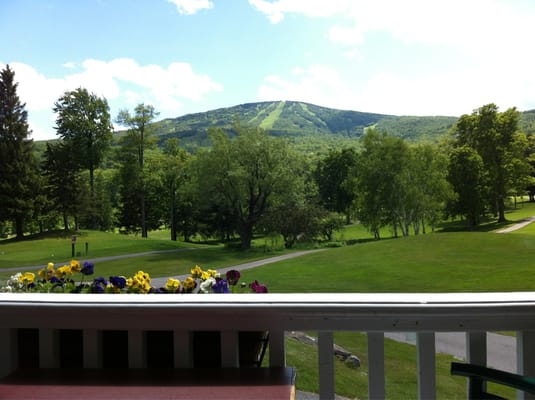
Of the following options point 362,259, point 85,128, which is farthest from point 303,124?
point 85,128

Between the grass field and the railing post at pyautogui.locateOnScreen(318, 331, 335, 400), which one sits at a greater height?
the railing post at pyautogui.locateOnScreen(318, 331, 335, 400)

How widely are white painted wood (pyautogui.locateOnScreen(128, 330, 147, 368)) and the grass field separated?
4.30m

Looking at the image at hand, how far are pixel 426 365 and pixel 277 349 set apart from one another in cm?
20

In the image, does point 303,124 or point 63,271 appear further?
point 303,124

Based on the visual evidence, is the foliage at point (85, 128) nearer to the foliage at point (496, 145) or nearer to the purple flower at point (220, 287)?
the purple flower at point (220, 287)

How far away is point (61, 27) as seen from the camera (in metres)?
5.76

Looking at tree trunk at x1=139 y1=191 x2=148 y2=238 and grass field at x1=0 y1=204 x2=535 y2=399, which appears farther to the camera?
tree trunk at x1=139 y1=191 x2=148 y2=238

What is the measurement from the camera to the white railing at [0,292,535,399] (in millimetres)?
554

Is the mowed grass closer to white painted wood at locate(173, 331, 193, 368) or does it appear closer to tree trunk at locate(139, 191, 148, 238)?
tree trunk at locate(139, 191, 148, 238)

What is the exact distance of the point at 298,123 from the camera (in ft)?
20.8

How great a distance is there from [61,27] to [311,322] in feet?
20.8

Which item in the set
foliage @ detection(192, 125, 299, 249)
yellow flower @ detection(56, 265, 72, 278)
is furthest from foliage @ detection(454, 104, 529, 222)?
yellow flower @ detection(56, 265, 72, 278)

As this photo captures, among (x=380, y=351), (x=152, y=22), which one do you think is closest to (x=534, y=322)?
(x=380, y=351)

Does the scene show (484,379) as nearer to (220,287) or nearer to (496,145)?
(220,287)
